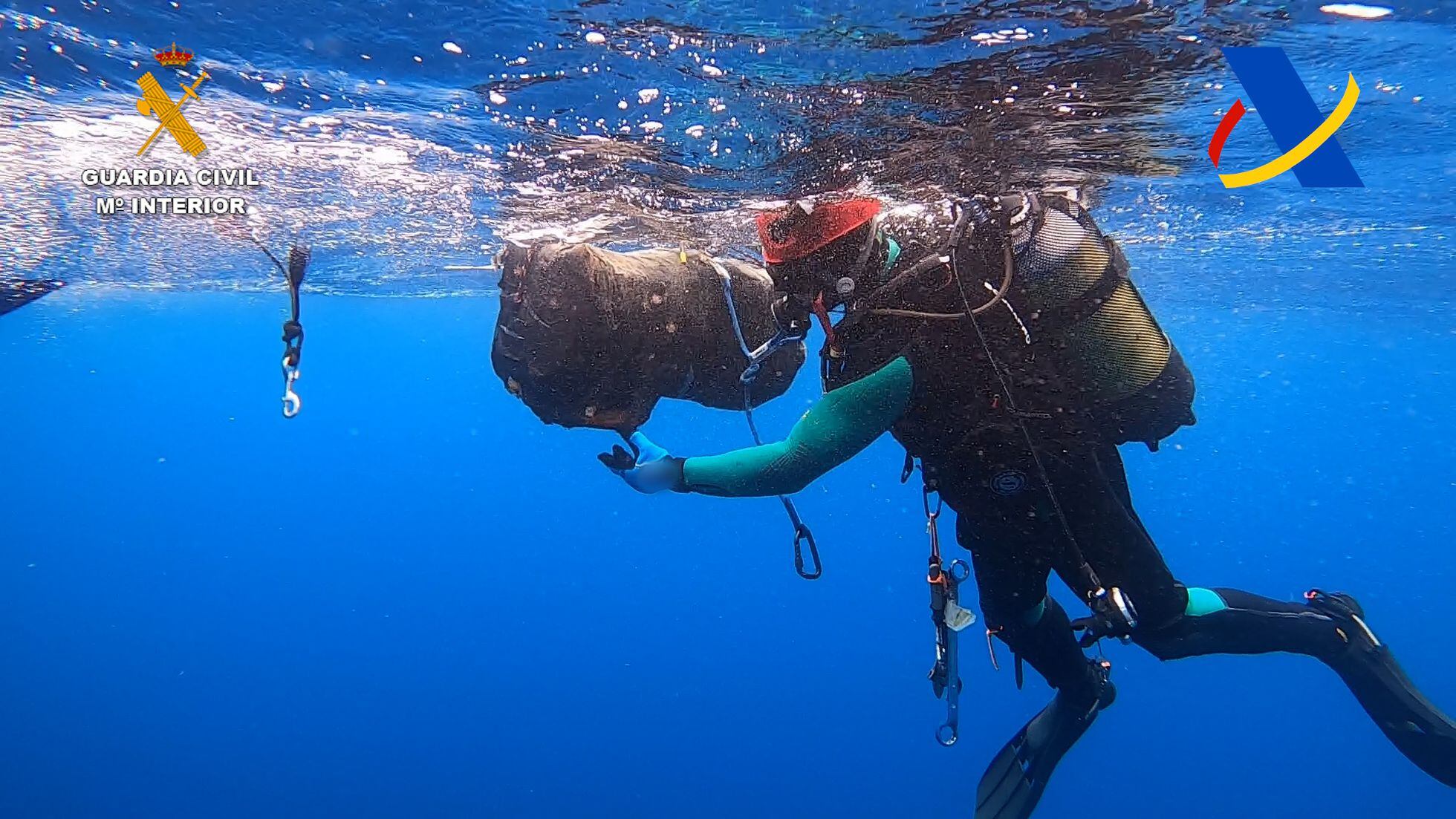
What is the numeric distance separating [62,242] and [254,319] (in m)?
20.3

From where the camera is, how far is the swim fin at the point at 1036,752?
5723 millimetres

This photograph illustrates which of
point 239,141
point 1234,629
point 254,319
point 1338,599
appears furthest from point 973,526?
point 254,319

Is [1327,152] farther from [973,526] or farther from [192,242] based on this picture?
[192,242]

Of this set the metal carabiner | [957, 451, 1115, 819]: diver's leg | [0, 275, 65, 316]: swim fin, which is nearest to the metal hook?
[957, 451, 1115, 819]: diver's leg

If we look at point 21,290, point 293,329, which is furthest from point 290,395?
point 21,290

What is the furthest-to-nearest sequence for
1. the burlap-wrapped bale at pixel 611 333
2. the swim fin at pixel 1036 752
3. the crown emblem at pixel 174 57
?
1. the swim fin at pixel 1036 752
2. the crown emblem at pixel 174 57
3. the burlap-wrapped bale at pixel 611 333

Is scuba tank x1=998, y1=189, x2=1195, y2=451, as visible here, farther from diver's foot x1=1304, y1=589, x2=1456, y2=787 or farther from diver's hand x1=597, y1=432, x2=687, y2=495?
diver's foot x1=1304, y1=589, x2=1456, y2=787

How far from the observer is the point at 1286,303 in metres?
20.7

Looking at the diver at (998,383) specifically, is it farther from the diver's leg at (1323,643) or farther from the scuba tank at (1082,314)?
the diver's leg at (1323,643)

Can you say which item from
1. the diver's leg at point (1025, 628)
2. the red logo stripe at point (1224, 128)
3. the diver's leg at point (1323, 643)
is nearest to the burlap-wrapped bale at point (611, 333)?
the diver's leg at point (1025, 628)

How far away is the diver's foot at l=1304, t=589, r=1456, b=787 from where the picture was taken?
16.2 ft

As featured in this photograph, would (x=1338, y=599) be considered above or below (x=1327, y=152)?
below

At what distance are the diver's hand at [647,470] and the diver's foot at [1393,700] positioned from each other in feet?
14.4

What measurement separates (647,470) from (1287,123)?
5.96 metres
